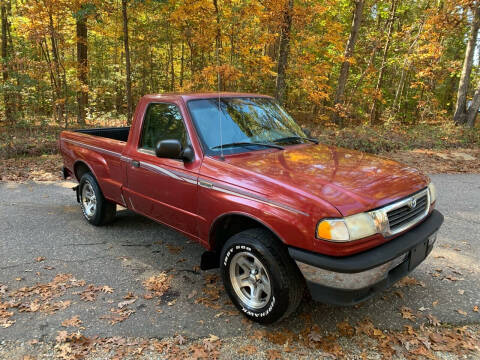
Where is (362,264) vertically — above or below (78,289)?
above

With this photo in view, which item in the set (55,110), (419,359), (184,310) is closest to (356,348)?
(419,359)

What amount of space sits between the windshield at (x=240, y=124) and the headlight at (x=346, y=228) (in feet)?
4.29

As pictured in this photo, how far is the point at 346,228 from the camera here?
2410mm

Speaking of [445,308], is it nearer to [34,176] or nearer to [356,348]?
[356,348]

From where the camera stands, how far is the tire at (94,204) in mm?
4875

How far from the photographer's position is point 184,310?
317 centimetres

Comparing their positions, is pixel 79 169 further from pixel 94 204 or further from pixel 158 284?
pixel 158 284

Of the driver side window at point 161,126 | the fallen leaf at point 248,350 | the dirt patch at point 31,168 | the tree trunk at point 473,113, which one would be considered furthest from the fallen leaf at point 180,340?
the tree trunk at point 473,113

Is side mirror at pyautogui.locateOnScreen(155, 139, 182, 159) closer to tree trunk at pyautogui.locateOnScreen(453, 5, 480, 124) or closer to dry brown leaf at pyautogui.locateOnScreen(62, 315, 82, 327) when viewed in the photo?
dry brown leaf at pyautogui.locateOnScreen(62, 315, 82, 327)

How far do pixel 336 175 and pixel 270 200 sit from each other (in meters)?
0.65

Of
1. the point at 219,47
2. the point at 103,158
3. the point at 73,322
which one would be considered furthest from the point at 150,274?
the point at 219,47

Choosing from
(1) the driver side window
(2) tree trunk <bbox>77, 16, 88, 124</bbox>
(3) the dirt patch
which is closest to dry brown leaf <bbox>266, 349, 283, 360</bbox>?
(1) the driver side window

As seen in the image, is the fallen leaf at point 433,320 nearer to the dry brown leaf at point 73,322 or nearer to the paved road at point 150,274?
the paved road at point 150,274

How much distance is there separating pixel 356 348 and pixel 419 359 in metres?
0.45
